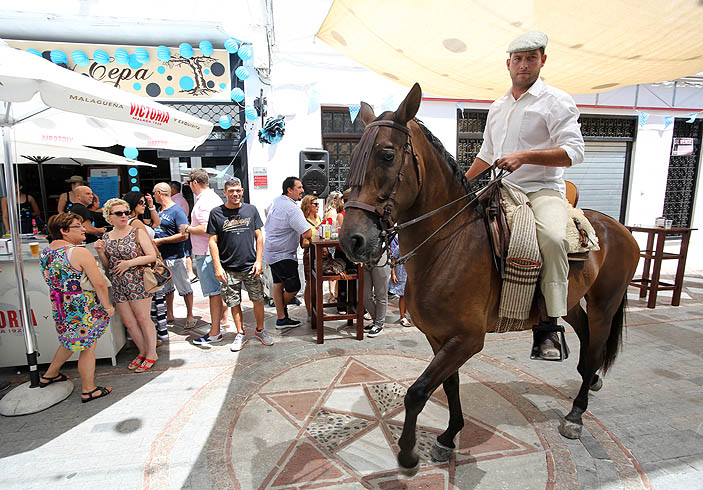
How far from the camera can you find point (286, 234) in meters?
5.16

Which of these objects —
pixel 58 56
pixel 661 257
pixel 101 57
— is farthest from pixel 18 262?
pixel 661 257

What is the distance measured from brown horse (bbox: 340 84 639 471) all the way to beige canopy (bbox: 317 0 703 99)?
2.48 metres

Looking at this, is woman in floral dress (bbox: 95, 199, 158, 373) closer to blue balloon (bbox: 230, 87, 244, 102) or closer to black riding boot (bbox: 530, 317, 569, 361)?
black riding boot (bbox: 530, 317, 569, 361)

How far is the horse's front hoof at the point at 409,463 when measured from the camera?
2.29 m

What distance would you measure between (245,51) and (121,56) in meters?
2.72

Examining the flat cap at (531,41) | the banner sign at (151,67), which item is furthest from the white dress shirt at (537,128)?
the banner sign at (151,67)

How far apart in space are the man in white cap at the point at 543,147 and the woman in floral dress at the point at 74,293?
3.66 meters

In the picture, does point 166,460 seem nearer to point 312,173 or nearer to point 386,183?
point 386,183

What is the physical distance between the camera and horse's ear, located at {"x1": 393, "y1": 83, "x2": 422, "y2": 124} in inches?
76.5

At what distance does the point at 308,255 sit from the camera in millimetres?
5520

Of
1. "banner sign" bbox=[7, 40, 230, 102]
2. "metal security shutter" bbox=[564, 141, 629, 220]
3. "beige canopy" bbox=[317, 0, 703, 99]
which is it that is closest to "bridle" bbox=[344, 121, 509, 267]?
"beige canopy" bbox=[317, 0, 703, 99]

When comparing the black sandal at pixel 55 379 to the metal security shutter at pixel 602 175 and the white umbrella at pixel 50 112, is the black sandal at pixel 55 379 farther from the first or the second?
the metal security shutter at pixel 602 175

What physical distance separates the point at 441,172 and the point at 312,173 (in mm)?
5089

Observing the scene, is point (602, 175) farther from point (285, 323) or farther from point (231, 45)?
point (231, 45)
